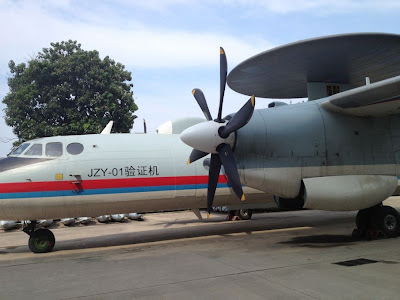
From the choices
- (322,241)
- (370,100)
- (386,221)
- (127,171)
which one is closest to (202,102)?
(127,171)

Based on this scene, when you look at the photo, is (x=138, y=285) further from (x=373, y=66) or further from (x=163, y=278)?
(x=373, y=66)

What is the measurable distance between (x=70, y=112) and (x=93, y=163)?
1592 cm

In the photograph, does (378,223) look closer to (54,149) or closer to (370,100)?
(370,100)

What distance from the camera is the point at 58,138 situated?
1212 centimetres

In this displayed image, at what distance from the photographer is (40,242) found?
11398 mm

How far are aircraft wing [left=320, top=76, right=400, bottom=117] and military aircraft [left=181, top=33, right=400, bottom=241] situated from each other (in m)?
0.03

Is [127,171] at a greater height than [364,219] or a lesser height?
greater

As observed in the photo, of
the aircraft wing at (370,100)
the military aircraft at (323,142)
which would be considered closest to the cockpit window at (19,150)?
the military aircraft at (323,142)

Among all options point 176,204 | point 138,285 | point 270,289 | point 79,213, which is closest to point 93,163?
point 79,213

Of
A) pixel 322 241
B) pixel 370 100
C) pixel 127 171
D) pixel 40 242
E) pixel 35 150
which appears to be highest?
pixel 370 100

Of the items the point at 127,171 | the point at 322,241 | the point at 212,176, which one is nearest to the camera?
the point at 212,176

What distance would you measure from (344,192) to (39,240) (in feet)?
30.8

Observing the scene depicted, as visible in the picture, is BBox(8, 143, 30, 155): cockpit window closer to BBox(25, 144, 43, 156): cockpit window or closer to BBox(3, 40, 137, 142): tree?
BBox(25, 144, 43, 156): cockpit window

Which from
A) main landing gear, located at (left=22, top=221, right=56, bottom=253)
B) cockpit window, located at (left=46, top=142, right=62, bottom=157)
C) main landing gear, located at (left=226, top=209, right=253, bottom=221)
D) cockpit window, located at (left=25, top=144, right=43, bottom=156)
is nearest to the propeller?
cockpit window, located at (left=46, top=142, right=62, bottom=157)
